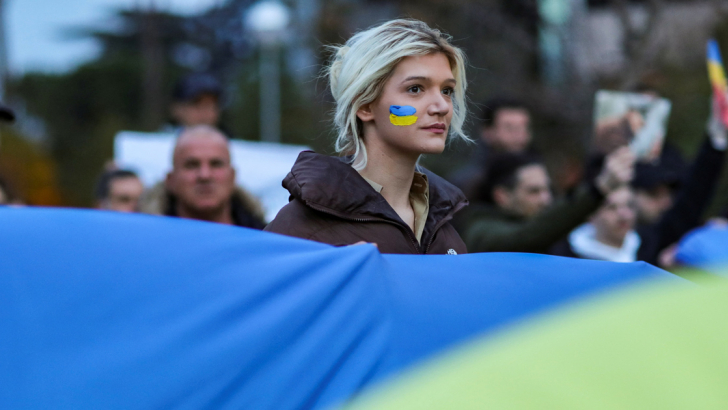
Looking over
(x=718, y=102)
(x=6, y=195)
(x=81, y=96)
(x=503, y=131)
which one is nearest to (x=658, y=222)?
(x=718, y=102)

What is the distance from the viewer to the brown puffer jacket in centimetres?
248

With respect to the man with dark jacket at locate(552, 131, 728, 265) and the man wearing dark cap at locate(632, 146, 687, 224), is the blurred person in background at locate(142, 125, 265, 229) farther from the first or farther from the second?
the man wearing dark cap at locate(632, 146, 687, 224)

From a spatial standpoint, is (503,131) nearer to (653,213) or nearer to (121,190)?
(653,213)

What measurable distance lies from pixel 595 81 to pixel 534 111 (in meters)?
2.45

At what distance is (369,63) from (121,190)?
3291 millimetres

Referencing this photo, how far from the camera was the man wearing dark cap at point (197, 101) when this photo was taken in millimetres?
5805

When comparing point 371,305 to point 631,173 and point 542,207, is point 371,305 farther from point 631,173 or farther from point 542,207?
point 542,207

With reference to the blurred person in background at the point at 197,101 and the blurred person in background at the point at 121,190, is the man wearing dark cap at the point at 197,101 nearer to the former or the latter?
the blurred person in background at the point at 197,101

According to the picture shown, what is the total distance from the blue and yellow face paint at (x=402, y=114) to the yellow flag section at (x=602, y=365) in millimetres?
1397

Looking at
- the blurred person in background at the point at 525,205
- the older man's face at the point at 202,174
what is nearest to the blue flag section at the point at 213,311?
the older man's face at the point at 202,174

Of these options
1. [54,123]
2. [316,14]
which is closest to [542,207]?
[316,14]

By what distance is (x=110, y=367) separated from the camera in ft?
6.57

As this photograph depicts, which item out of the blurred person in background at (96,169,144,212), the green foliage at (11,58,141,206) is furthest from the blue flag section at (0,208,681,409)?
the green foliage at (11,58,141,206)

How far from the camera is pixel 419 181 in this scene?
9.07 ft
